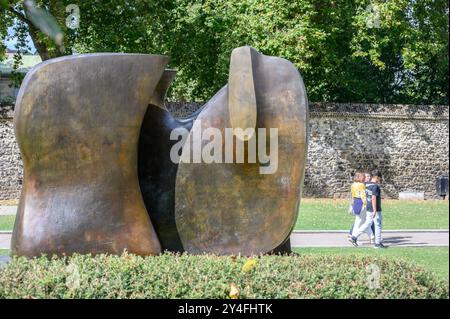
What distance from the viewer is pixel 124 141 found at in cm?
718

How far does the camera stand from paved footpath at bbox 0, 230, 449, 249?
41.1ft

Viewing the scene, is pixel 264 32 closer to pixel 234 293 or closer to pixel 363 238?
pixel 363 238

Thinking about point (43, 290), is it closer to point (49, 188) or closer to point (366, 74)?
point (49, 188)

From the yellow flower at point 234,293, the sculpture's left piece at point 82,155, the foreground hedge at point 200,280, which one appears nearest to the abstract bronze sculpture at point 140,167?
the sculpture's left piece at point 82,155

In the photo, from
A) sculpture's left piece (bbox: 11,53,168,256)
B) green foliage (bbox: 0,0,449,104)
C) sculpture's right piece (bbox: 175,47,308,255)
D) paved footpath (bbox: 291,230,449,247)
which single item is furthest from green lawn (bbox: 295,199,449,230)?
sculpture's left piece (bbox: 11,53,168,256)

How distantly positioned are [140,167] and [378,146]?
17.8 m

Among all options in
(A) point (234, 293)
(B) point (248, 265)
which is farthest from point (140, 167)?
(A) point (234, 293)

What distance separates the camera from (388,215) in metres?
18.8

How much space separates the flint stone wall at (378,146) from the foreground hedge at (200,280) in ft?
57.6

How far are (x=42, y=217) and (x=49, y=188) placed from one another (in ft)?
0.88

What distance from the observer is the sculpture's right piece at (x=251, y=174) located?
23.8ft

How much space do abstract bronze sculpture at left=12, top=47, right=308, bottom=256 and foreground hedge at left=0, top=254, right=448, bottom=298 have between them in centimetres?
51

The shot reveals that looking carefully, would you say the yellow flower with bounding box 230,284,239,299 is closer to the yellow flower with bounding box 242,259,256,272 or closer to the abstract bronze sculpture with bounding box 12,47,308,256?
the yellow flower with bounding box 242,259,256,272

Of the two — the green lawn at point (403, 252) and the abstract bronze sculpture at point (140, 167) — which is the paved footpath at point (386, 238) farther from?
the abstract bronze sculpture at point (140, 167)
